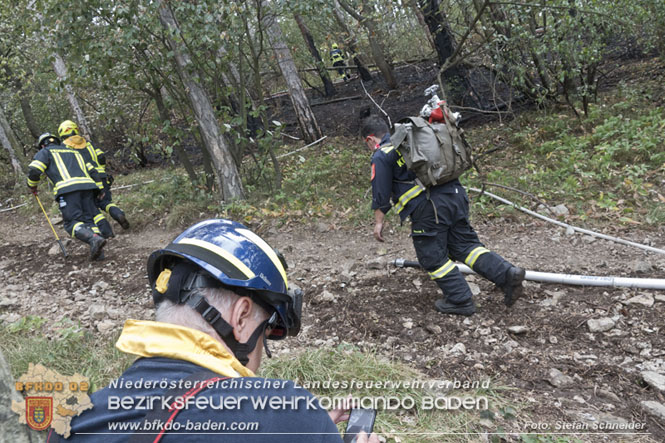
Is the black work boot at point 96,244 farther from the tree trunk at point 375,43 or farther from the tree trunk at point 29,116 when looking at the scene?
the tree trunk at point 29,116

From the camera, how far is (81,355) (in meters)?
3.65

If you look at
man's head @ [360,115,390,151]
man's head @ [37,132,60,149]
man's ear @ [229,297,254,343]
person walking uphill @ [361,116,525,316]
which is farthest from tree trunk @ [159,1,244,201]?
man's ear @ [229,297,254,343]

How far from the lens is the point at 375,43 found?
422 inches

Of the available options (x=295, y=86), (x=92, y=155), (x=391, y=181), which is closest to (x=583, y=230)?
(x=391, y=181)

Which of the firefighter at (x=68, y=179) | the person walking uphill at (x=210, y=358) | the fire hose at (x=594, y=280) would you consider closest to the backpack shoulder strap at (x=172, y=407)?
the person walking uphill at (x=210, y=358)

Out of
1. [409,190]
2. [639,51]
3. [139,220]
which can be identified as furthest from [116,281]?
[639,51]

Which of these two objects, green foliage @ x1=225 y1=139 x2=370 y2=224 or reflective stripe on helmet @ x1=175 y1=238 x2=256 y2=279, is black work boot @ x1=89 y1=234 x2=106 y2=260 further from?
reflective stripe on helmet @ x1=175 y1=238 x2=256 y2=279

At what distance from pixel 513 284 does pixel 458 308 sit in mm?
517

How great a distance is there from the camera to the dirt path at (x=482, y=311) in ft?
9.66

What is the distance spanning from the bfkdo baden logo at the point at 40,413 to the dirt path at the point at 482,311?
2.35 m

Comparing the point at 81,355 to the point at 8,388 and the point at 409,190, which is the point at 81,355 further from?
the point at 409,190

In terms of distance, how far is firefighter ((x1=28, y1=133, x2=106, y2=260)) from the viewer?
6.57 meters

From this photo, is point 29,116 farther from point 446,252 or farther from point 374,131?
point 446,252

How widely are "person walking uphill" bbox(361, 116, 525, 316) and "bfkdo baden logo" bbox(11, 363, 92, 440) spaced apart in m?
3.22
